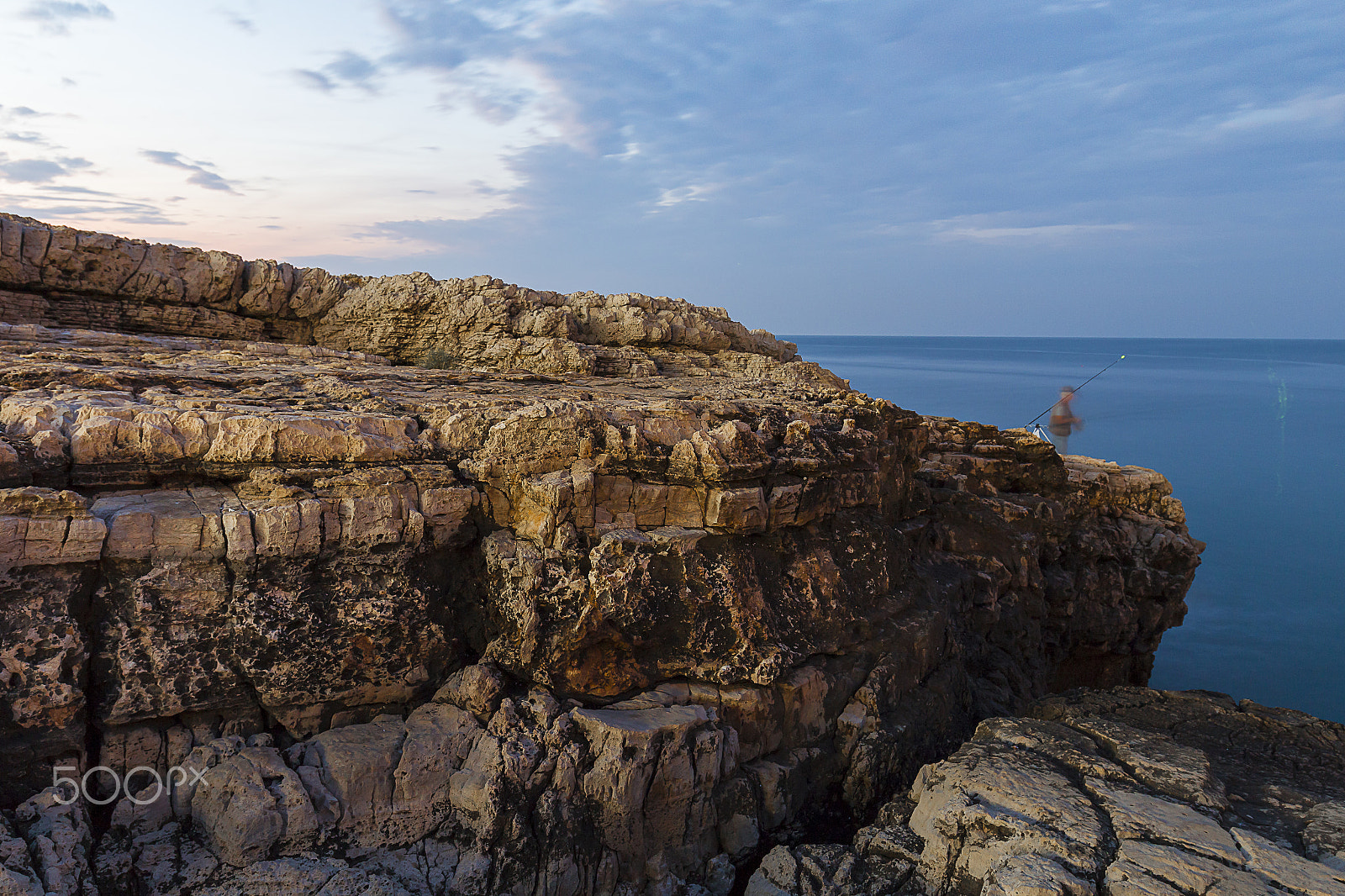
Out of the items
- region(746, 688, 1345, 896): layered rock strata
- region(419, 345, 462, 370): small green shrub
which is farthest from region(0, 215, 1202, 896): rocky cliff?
region(419, 345, 462, 370): small green shrub

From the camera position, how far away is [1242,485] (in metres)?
46.2

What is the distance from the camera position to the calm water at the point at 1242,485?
26.9m

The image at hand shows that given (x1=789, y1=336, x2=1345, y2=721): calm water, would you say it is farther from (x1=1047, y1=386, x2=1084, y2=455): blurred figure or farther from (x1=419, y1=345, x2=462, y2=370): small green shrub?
(x1=419, y1=345, x2=462, y2=370): small green shrub

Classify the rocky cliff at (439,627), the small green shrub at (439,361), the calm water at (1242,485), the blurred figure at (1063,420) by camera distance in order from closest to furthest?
the rocky cliff at (439,627) → the small green shrub at (439,361) → the blurred figure at (1063,420) → the calm water at (1242,485)

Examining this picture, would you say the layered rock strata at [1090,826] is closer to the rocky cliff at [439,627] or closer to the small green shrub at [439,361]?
the rocky cliff at [439,627]

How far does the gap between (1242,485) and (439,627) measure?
179 feet

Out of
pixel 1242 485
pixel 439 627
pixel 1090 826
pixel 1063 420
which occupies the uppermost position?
pixel 1063 420

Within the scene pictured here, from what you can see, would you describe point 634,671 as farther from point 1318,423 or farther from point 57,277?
point 1318,423

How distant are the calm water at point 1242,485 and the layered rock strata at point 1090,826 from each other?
22.1m

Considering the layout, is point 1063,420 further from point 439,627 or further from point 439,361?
point 439,627

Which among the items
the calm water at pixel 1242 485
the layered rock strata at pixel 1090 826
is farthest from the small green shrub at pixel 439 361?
the calm water at pixel 1242 485

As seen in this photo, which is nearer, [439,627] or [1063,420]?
[439,627]

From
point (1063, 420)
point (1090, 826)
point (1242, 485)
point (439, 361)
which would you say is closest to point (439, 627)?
point (1090, 826)

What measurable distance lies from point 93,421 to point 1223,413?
7651cm
